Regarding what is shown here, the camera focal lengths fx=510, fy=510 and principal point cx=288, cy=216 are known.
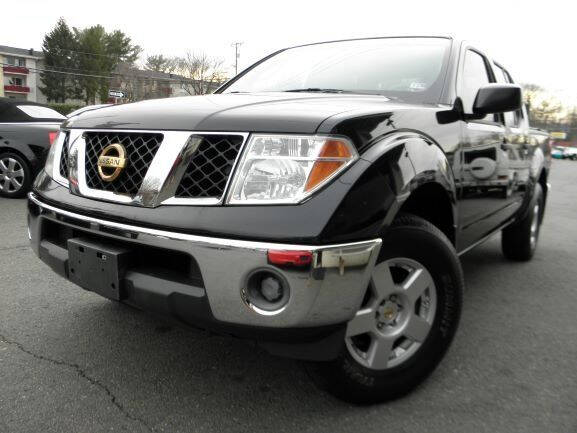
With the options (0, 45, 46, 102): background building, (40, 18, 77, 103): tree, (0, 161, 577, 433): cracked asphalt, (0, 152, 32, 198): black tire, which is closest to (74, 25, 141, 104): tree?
(40, 18, 77, 103): tree

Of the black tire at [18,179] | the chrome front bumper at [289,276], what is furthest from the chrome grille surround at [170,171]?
the black tire at [18,179]

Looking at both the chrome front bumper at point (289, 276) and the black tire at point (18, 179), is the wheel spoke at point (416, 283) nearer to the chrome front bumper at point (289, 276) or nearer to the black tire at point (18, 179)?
the chrome front bumper at point (289, 276)

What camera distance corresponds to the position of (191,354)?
8.20 feet

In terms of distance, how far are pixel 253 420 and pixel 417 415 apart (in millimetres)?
646

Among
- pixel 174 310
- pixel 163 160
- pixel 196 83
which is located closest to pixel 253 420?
pixel 174 310

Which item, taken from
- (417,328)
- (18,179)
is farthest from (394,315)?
(18,179)

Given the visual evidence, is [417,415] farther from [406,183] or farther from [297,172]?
[297,172]

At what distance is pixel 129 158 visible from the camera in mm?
1923

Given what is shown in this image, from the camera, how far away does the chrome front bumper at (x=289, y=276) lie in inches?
62.1

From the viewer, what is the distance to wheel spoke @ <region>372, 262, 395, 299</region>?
189 centimetres

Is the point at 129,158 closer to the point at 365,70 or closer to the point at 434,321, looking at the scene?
the point at 434,321

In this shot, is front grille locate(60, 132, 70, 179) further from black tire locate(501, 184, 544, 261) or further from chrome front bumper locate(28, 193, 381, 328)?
black tire locate(501, 184, 544, 261)

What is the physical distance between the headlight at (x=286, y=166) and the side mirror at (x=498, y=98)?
121cm

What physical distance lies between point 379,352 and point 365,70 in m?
1.64
